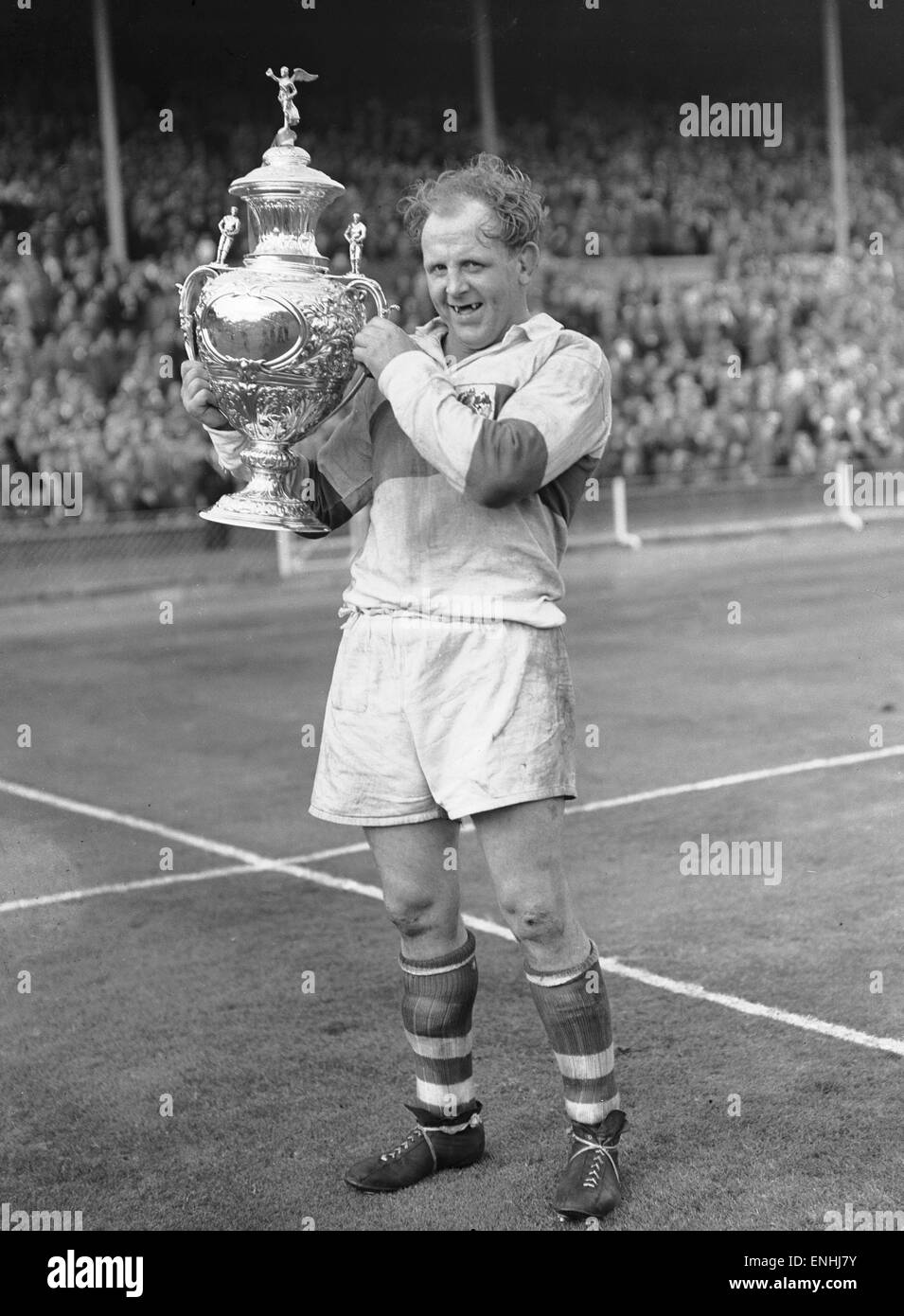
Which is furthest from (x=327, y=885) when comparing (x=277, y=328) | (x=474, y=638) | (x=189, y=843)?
(x=277, y=328)

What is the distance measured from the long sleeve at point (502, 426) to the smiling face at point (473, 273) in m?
0.13

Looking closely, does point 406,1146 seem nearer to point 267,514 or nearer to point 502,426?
point 267,514

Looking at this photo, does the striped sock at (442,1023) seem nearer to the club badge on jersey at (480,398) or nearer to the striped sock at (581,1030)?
the striped sock at (581,1030)

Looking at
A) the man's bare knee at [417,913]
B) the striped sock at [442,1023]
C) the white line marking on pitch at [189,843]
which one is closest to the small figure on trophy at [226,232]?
the man's bare knee at [417,913]

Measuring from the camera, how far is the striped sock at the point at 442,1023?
3.47 meters

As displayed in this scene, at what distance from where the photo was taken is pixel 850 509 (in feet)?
66.5

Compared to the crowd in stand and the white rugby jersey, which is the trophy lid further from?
the crowd in stand

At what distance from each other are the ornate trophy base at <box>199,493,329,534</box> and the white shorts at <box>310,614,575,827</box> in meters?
0.26

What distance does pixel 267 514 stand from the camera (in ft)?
11.4

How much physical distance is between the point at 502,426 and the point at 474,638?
0.46 metres

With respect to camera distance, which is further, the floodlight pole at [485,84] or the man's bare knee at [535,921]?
the floodlight pole at [485,84]
